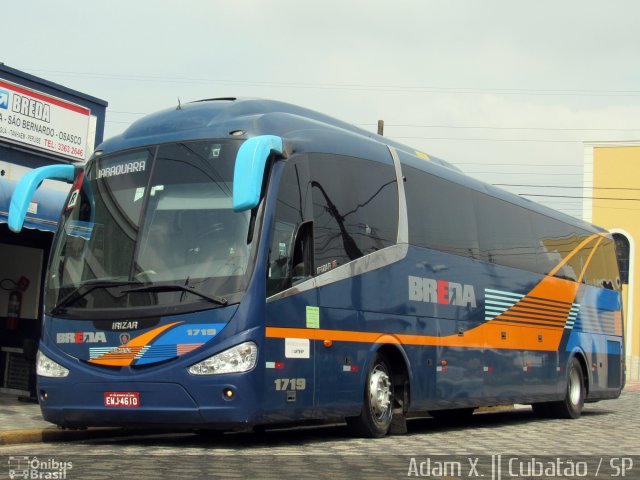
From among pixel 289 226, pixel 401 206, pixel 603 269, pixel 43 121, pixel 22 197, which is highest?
pixel 43 121

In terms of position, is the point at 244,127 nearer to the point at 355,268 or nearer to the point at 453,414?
the point at 355,268

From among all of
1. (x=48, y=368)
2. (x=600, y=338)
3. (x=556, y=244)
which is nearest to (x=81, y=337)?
(x=48, y=368)

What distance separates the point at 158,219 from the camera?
35.6 ft

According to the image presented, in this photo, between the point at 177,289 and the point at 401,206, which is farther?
the point at 401,206

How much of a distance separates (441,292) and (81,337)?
5299mm

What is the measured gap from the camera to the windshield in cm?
1048

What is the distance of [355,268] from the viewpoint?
39.7ft

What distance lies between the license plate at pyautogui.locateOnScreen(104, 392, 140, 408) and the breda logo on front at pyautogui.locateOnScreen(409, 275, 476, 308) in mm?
4192

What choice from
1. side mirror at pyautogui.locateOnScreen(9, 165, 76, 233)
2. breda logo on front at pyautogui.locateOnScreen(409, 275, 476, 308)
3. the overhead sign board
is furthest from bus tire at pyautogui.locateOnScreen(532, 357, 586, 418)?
side mirror at pyautogui.locateOnScreen(9, 165, 76, 233)

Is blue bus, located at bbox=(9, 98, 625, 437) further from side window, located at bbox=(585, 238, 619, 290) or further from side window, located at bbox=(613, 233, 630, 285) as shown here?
side window, located at bbox=(613, 233, 630, 285)

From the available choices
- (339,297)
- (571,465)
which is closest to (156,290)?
(339,297)

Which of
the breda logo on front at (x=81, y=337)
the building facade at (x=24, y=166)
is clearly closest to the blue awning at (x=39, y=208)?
A: the building facade at (x=24, y=166)

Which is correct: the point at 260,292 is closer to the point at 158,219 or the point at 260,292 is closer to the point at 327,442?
the point at 158,219

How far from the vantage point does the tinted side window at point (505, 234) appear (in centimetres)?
1611
